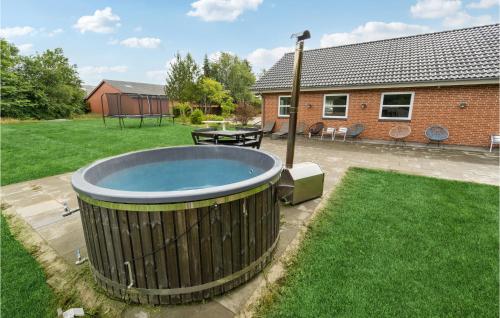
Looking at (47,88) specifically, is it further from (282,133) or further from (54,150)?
(282,133)

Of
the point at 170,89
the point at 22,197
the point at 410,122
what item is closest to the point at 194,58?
the point at 170,89

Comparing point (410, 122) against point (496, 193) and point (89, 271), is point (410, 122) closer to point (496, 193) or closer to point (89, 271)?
point (496, 193)

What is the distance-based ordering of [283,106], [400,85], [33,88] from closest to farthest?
[400,85] < [283,106] < [33,88]

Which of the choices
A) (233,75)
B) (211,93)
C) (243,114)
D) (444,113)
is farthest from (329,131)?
(233,75)

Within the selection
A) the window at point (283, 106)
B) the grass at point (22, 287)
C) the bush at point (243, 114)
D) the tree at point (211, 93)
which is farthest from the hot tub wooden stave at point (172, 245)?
the tree at point (211, 93)

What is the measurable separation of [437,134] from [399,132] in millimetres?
1238

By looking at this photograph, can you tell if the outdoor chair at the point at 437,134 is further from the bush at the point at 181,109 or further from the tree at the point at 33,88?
the tree at the point at 33,88

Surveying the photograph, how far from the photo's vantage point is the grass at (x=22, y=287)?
77.9 inches

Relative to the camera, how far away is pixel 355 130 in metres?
10.4

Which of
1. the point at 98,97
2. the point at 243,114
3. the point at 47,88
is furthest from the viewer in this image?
the point at 98,97

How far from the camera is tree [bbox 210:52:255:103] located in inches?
1500

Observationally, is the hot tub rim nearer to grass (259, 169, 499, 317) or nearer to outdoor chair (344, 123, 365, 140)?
grass (259, 169, 499, 317)

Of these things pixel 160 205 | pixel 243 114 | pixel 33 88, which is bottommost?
pixel 160 205

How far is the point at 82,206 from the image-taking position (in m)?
2.08
